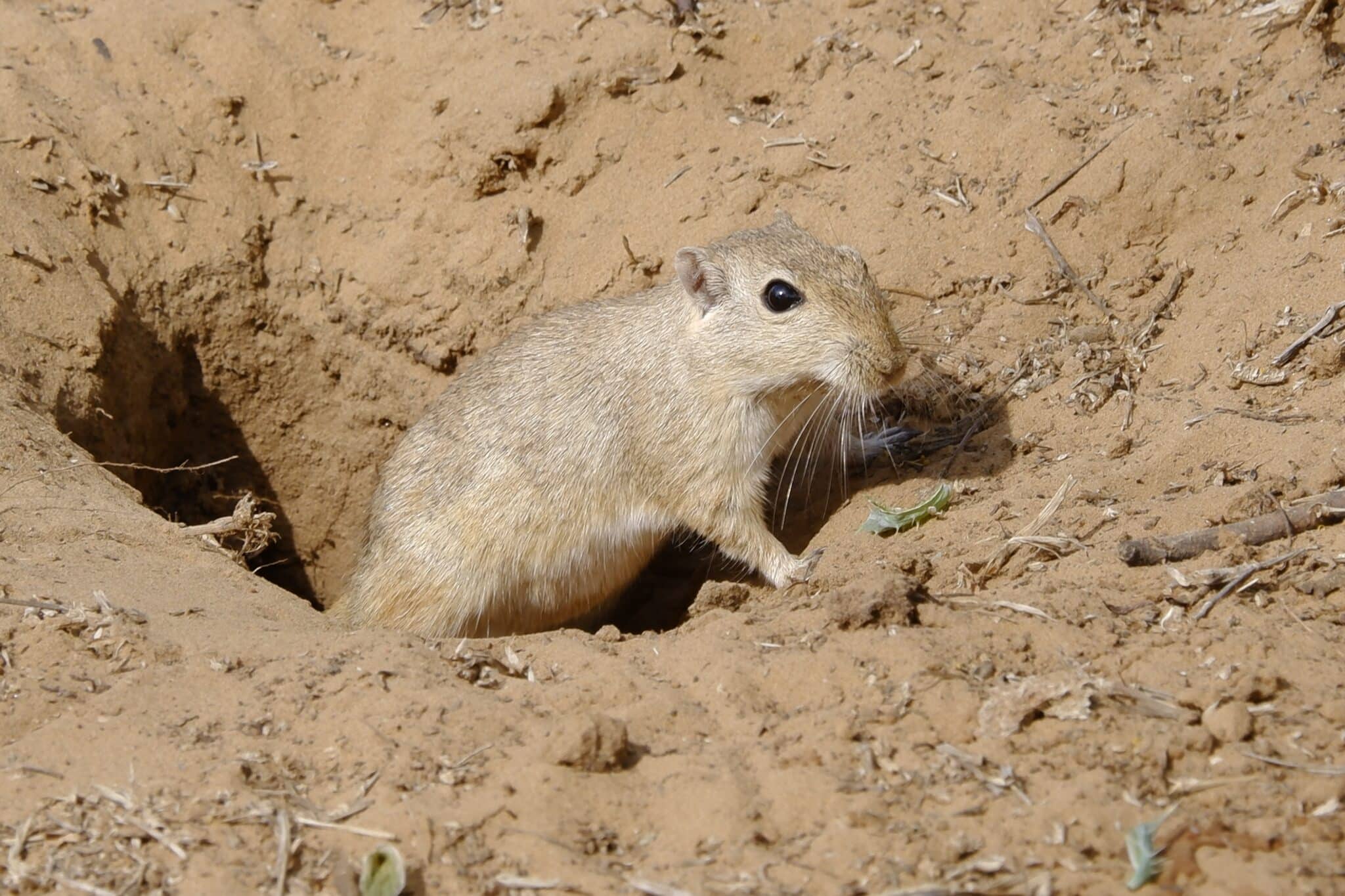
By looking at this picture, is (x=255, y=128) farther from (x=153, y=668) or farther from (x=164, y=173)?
(x=153, y=668)

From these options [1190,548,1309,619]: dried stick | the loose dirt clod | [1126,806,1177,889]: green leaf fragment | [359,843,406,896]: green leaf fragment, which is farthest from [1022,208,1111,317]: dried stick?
[359,843,406,896]: green leaf fragment

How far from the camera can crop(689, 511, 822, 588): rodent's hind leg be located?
5.89 metres

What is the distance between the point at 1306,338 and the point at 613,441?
3.25 metres

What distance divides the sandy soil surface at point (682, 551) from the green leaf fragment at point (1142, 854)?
0.14ft

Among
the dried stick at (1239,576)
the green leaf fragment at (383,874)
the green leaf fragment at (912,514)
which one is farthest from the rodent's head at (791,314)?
the green leaf fragment at (383,874)

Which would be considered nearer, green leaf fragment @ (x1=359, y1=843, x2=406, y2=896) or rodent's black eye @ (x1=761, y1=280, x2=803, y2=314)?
green leaf fragment @ (x1=359, y1=843, x2=406, y2=896)

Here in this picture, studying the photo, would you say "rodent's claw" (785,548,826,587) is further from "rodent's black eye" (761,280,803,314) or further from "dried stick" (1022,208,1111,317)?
"dried stick" (1022,208,1111,317)

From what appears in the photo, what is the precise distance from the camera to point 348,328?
7832 mm

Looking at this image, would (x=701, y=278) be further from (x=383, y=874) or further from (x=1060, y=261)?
(x=383, y=874)

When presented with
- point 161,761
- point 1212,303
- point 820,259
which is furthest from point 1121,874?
point 1212,303

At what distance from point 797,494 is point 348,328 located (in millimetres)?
3190

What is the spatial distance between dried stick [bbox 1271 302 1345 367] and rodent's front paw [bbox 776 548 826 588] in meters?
2.22

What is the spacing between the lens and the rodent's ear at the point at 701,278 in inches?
224

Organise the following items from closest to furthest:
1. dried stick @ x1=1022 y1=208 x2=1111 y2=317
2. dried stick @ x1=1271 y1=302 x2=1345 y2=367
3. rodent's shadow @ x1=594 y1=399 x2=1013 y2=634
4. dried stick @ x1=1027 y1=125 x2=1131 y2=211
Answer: dried stick @ x1=1271 y1=302 x2=1345 y2=367 < rodent's shadow @ x1=594 y1=399 x2=1013 y2=634 < dried stick @ x1=1022 y1=208 x2=1111 y2=317 < dried stick @ x1=1027 y1=125 x2=1131 y2=211
